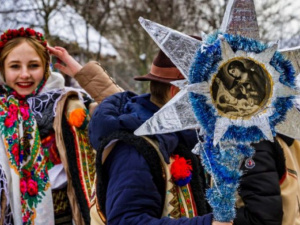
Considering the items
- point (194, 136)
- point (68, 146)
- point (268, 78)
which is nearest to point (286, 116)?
point (268, 78)

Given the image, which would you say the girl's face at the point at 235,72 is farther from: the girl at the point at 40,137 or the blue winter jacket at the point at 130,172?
the girl at the point at 40,137

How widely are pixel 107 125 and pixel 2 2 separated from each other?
17.6 ft

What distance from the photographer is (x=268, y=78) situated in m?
1.41

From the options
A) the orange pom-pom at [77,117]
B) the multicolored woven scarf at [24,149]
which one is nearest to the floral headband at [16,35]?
the multicolored woven scarf at [24,149]

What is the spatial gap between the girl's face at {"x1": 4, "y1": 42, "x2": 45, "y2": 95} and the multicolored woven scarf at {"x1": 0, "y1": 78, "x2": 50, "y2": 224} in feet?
0.20

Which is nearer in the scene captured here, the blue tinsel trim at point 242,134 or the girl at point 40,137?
the blue tinsel trim at point 242,134

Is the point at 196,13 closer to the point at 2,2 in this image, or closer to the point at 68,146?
the point at 2,2

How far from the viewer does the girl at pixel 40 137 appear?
256cm

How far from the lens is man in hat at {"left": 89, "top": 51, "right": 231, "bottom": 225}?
150 centimetres

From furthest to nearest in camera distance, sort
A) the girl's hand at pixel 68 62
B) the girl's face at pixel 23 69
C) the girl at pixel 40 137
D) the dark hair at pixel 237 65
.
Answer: the girl's hand at pixel 68 62 → the girl's face at pixel 23 69 → the girl at pixel 40 137 → the dark hair at pixel 237 65

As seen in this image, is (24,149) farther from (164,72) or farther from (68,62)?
(164,72)

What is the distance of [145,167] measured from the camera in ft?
5.09

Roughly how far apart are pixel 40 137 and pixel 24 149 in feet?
0.44

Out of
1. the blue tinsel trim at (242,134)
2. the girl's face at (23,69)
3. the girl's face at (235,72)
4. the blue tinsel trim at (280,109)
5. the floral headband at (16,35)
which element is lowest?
the blue tinsel trim at (242,134)
